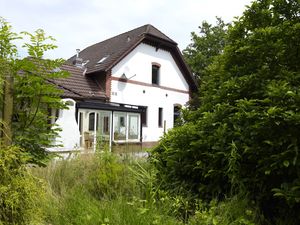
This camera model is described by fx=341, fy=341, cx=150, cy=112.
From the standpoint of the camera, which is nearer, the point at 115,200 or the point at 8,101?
the point at 8,101

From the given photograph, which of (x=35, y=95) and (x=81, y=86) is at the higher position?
(x=81, y=86)

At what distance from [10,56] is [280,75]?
3.36 m

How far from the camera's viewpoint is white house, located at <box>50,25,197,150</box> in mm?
18719

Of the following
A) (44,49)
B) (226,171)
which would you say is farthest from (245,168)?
(44,49)

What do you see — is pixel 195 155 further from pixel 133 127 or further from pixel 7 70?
pixel 133 127

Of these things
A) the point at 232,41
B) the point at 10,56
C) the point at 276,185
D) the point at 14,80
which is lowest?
the point at 276,185

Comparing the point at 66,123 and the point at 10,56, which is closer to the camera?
the point at 10,56

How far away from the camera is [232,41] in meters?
5.55

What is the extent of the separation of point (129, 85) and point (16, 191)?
774 inches

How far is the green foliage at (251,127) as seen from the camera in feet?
12.6

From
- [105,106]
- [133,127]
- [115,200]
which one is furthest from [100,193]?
[133,127]

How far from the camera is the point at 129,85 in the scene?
72.8 feet

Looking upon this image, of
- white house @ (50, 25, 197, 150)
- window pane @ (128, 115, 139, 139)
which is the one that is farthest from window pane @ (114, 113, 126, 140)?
window pane @ (128, 115, 139, 139)

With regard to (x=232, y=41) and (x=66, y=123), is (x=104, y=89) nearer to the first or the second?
(x=66, y=123)
